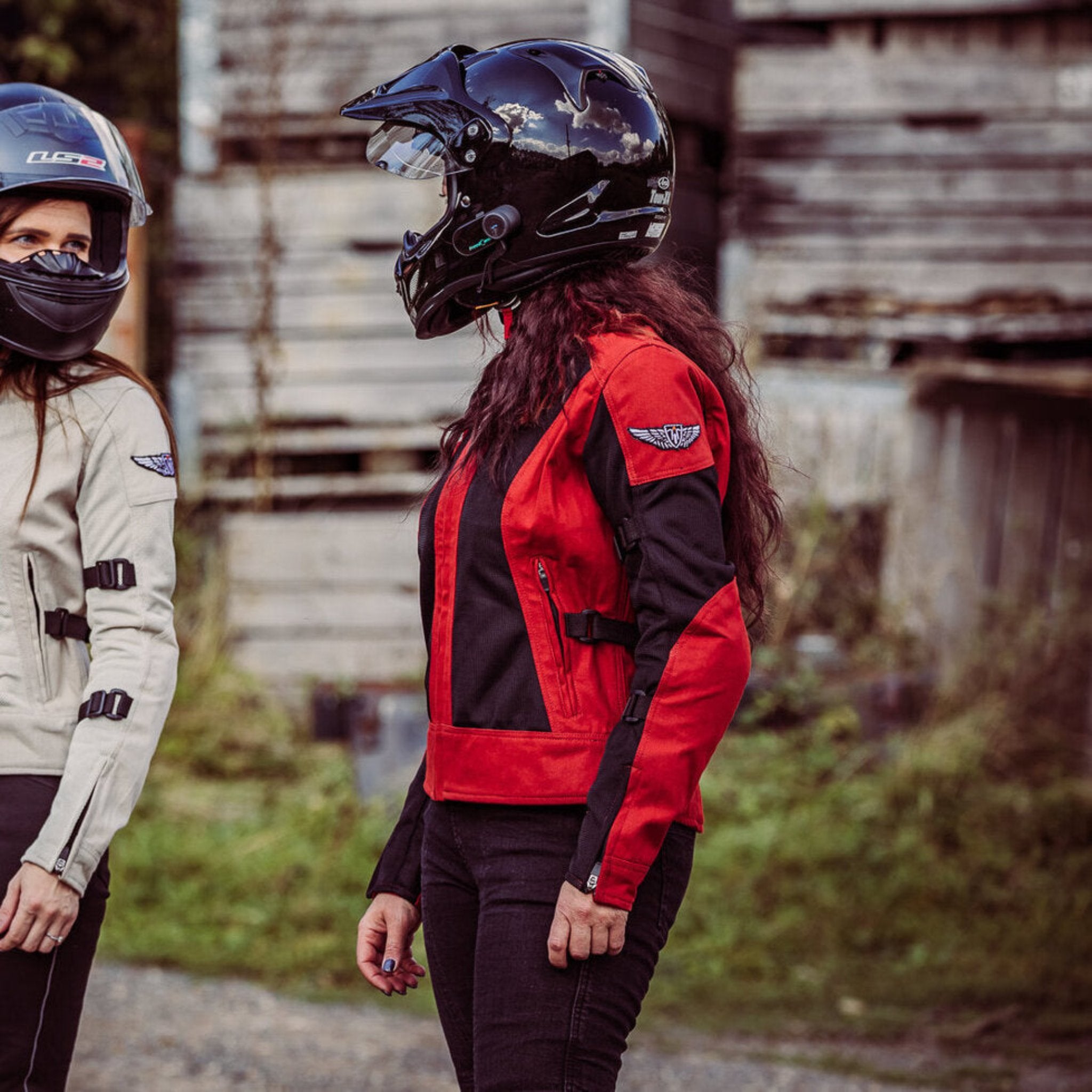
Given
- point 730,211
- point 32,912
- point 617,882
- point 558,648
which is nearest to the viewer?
point 617,882

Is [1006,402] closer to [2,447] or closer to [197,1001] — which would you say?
[197,1001]

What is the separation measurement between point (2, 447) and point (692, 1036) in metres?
3.32

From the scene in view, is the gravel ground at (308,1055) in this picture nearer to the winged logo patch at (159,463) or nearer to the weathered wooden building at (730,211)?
the winged logo patch at (159,463)

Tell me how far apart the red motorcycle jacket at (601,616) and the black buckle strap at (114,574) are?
1.83ft

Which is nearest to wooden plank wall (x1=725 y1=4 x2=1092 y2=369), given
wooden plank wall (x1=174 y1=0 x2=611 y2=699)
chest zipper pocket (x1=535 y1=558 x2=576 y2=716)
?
wooden plank wall (x1=174 y1=0 x2=611 y2=699)

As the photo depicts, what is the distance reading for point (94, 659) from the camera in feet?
7.69

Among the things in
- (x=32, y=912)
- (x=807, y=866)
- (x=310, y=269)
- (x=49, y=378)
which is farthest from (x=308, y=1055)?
(x=310, y=269)

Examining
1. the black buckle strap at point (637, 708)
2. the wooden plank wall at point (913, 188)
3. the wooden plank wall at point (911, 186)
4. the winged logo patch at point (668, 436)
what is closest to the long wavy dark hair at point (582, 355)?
the winged logo patch at point (668, 436)

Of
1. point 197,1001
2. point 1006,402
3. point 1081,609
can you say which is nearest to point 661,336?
point 197,1001

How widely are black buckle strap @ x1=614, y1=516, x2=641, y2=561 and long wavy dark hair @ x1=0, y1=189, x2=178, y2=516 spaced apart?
855 millimetres

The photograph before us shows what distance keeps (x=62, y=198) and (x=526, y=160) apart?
87 centimetres

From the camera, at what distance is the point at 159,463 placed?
2.45 m

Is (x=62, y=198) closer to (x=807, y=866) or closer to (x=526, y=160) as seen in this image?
(x=526, y=160)

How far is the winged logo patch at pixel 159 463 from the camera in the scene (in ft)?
7.95
